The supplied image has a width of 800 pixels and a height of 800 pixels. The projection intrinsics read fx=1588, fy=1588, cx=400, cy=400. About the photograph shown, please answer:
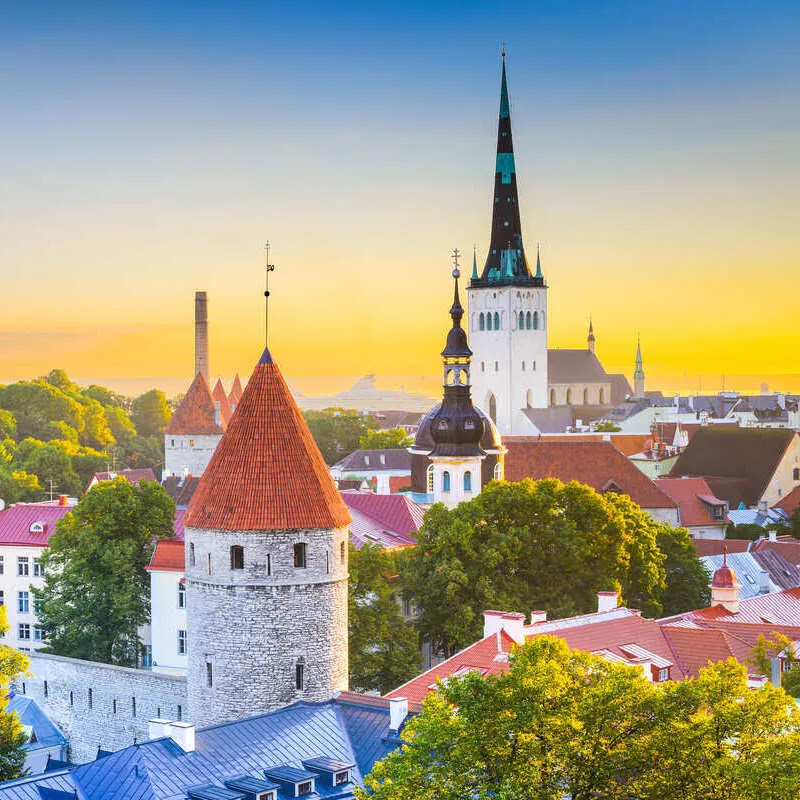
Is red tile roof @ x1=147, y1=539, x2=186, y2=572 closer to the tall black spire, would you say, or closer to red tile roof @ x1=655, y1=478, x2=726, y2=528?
red tile roof @ x1=655, y1=478, x2=726, y2=528

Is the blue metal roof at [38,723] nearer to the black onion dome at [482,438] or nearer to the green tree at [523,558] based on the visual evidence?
the green tree at [523,558]

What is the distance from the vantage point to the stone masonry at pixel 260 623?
3750cm

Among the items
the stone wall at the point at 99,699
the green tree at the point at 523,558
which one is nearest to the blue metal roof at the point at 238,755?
the stone wall at the point at 99,699

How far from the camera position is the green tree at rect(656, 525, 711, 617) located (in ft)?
196

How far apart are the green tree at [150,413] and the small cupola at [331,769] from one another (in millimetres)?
146542

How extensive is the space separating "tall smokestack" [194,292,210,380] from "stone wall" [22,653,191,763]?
7666 cm

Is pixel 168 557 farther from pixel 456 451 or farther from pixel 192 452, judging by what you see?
pixel 192 452

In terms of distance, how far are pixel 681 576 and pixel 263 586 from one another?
1057 inches

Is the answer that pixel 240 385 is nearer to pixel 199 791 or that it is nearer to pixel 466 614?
pixel 466 614

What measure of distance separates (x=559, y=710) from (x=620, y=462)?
60.7m

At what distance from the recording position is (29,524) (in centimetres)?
6581

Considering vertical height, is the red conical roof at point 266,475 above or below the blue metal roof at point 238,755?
above

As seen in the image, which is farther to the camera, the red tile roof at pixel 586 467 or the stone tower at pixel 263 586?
the red tile roof at pixel 586 467

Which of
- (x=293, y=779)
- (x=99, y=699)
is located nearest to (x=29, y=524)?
(x=99, y=699)
